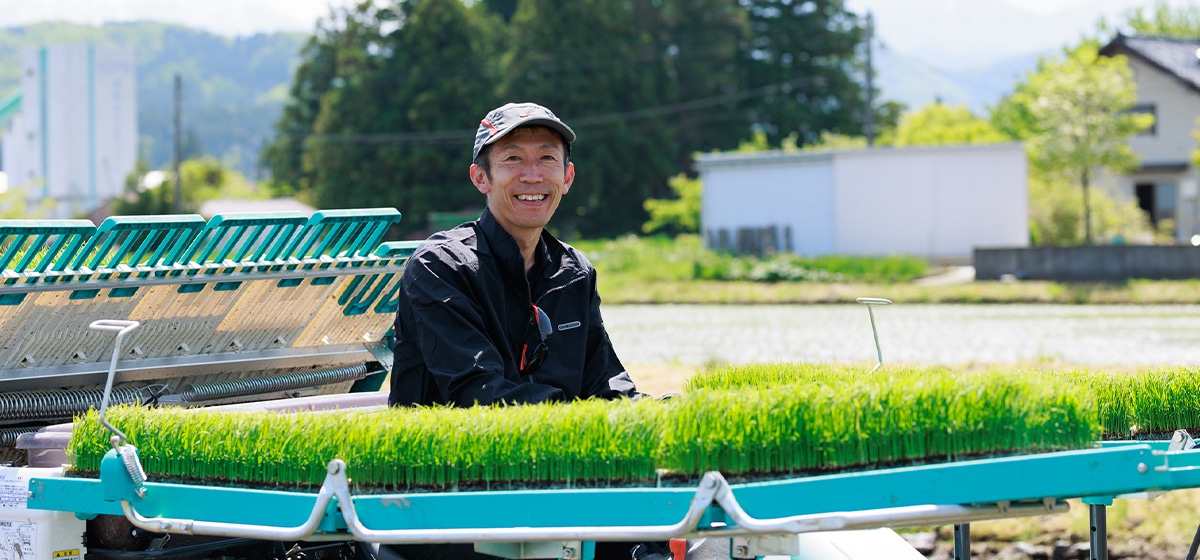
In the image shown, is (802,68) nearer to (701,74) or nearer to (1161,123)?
(701,74)

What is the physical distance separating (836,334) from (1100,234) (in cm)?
2126

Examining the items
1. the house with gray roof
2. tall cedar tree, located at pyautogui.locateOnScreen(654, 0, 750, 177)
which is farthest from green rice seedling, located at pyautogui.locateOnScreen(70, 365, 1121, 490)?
tall cedar tree, located at pyautogui.locateOnScreen(654, 0, 750, 177)

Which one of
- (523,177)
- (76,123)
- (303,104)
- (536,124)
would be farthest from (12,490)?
(76,123)

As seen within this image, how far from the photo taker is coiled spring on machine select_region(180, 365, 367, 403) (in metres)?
5.30

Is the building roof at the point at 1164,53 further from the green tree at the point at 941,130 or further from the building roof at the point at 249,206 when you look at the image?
the building roof at the point at 249,206

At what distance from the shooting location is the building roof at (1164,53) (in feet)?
171

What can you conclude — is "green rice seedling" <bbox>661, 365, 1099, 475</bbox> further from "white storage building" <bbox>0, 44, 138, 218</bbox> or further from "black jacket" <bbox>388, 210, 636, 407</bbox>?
"white storage building" <bbox>0, 44, 138, 218</bbox>

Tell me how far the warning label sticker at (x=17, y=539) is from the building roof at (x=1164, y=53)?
54301 millimetres

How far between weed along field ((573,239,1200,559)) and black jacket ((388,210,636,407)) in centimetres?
41

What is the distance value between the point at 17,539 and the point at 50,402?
101cm

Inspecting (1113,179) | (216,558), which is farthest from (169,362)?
(1113,179)

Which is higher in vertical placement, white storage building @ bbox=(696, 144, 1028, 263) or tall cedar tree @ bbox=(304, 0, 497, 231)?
tall cedar tree @ bbox=(304, 0, 497, 231)

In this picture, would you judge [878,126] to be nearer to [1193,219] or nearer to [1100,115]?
[1193,219]

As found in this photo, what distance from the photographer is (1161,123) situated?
53.8 metres
